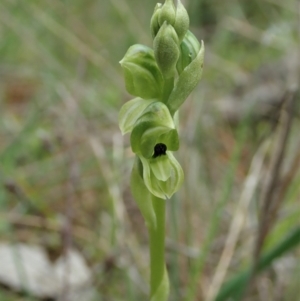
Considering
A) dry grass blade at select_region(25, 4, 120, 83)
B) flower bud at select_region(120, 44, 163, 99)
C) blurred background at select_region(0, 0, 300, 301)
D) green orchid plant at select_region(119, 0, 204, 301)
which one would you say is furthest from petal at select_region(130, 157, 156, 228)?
dry grass blade at select_region(25, 4, 120, 83)

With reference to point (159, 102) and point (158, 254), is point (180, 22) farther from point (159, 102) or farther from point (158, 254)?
point (158, 254)

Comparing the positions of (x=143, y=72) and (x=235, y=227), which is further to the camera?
(x=235, y=227)

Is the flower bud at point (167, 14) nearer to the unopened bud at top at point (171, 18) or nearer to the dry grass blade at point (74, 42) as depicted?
the unopened bud at top at point (171, 18)

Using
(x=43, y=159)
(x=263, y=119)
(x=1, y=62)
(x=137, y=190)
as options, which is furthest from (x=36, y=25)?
(x=137, y=190)

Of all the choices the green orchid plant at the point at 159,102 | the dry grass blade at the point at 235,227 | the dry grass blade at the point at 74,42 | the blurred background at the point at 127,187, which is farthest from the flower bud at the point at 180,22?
the dry grass blade at the point at 74,42

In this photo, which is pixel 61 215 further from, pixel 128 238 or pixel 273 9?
→ pixel 273 9

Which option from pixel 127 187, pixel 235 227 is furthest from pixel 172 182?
pixel 127 187
